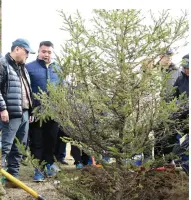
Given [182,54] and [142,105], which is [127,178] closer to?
[142,105]

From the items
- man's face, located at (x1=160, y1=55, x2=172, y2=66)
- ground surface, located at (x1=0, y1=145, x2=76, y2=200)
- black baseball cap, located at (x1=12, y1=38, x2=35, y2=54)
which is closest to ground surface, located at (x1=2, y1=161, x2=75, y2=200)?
ground surface, located at (x1=0, y1=145, x2=76, y2=200)

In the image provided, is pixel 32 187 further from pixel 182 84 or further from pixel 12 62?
pixel 182 84

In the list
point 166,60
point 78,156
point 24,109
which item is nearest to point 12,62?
point 24,109

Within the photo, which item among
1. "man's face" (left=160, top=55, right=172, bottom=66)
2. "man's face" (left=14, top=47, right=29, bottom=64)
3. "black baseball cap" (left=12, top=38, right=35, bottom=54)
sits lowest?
"man's face" (left=160, top=55, right=172, bottom=66)

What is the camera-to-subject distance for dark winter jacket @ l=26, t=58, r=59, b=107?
115 inches

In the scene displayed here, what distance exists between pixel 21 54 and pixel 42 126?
519mm

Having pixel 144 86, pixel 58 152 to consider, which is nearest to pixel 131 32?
pixel 144 86

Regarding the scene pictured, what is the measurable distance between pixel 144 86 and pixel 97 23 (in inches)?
17.8

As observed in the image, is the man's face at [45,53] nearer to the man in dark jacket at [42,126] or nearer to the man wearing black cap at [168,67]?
the man in dark jacket at [42,126]

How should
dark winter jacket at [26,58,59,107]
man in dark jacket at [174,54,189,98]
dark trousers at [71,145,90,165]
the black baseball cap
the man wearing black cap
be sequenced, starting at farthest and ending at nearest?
dark trousers at [71,145,90,165], the black baseball cap, dark winter jacket at [26,58,59,107], man in dark jacket at [174,54,189,98], the man wearing black cap

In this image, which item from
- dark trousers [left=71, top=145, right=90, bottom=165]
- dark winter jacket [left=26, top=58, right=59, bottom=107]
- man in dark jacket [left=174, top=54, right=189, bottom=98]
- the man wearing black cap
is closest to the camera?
the man wearing black cap

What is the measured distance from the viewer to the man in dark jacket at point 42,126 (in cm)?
296

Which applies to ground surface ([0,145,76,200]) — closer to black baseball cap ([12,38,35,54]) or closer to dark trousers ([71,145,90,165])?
dark trousers ([71,145,90,165])

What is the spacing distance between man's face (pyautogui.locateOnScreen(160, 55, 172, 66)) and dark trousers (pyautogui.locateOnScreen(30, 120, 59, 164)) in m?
0.94
